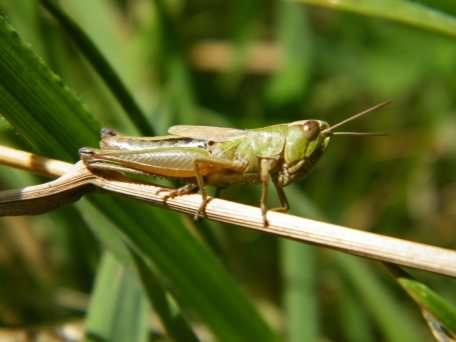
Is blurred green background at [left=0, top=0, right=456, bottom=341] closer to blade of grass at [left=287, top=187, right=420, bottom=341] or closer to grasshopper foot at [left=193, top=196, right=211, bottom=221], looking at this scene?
blade of grass at [left=287, top=187, right=420, bottom=341]

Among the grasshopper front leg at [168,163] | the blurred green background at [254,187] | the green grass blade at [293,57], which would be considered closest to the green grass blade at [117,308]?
the blurred green background at [254,187]

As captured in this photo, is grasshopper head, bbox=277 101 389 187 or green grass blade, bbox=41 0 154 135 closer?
green grass blade, bbox=41 0 154 135

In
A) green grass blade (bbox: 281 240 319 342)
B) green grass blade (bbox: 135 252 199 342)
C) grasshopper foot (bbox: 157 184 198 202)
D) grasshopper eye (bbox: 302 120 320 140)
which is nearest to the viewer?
grasshopper foot (bbox: 157 184 198 202)

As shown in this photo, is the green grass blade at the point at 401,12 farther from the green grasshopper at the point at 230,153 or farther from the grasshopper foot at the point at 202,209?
the grasshopper foot at the point at 202,209

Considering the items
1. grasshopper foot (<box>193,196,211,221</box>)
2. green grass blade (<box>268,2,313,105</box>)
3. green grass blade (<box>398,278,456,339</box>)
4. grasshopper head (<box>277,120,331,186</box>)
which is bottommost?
green grass blade (<box>398,278,456,339</box>)

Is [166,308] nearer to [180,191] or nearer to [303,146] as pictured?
[180,191]

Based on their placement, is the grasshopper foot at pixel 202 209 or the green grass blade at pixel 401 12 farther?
the green grass blade at pixel 401 12

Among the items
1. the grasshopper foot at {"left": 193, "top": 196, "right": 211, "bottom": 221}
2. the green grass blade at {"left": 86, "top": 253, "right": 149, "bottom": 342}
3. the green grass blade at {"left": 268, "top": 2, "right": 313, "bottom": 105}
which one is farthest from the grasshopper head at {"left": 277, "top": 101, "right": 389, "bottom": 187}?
the green grass blade at {"left": 268, "top": 2, "right": 313, "bottom": 105}
